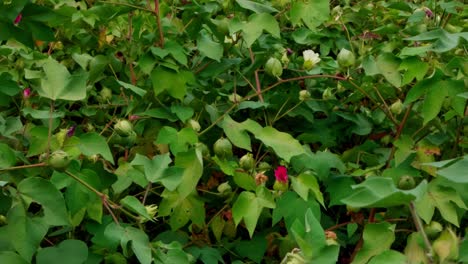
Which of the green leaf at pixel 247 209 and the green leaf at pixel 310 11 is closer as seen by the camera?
the green leaf at pixel 247 209

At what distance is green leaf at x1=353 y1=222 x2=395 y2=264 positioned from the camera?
1.12 metres

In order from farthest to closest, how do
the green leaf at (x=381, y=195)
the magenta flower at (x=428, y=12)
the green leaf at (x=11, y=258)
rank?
the magenta flower at (x=428, y=12) < the green leaf at (x=11, y=258) < the green leaf at (x=381, y=195)

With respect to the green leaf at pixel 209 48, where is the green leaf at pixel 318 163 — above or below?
below

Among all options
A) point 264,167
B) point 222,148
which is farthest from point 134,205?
point 264,167

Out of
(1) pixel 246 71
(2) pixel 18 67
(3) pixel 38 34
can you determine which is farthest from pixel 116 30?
(3) pixel 38 34

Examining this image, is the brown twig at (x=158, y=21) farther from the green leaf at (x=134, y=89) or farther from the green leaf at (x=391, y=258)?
the green leaf at (x=391, y=258)

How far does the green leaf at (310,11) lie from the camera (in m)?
1.49

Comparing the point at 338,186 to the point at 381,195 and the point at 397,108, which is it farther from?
the point at 381,195

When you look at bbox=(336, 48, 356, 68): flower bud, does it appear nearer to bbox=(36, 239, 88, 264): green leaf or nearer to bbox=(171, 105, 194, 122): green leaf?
bbox=(171, 105, 194, 122): green leaf

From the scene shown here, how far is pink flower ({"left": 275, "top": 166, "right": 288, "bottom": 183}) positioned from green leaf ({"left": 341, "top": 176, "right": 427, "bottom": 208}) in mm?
549

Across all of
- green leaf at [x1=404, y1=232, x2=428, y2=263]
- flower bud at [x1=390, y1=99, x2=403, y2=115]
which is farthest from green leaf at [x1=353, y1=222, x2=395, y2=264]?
flower bud at [x1=390, y1=99, x2=403, y2=115]

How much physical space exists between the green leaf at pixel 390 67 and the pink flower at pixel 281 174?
0.92 feet

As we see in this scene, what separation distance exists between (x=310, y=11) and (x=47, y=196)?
Result: 0.70 m

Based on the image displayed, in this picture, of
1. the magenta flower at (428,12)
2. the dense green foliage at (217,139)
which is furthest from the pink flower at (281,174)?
the magenta flower at (428,12)
